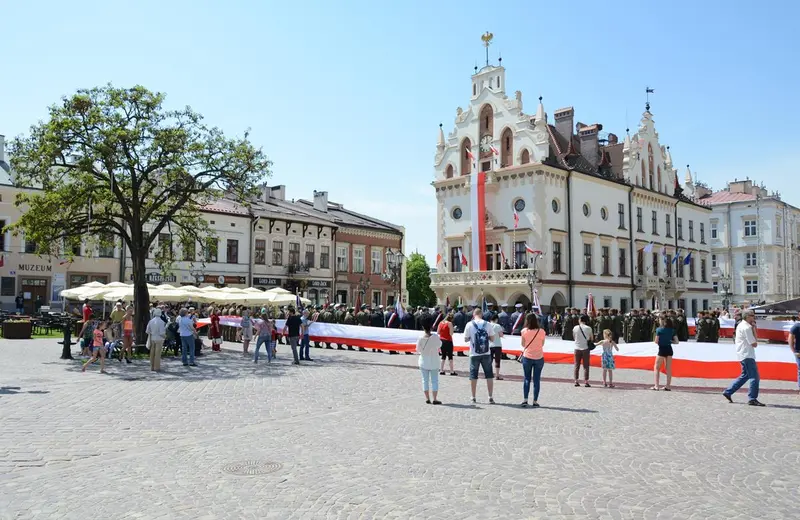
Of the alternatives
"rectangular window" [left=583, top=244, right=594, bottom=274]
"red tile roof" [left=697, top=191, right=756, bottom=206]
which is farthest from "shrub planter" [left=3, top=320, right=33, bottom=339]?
"red tile roof" [left=697, top=191, right=756, bottom=206]

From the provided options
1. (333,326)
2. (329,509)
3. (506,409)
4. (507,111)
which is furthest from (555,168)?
(329,509)

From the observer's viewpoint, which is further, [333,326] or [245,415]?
[333,326]

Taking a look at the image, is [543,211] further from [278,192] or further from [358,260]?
[278,192]

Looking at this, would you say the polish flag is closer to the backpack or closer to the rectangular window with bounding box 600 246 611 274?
the rectangular window with bounding box 600 246 611 274

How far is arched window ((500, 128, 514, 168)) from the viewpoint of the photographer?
43312mm

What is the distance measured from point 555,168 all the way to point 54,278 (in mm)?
33534

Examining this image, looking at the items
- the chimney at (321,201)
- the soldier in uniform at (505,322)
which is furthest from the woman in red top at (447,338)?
the chimney at (321,201)

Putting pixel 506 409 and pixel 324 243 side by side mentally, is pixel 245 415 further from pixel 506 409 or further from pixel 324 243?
pixel 324 243

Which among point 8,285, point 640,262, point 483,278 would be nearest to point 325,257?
point 483,278

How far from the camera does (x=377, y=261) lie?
198 ft

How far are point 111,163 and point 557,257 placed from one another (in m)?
29.0

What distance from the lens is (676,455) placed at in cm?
869

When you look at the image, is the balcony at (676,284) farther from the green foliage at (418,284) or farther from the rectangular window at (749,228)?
the green foliage at (418,284)

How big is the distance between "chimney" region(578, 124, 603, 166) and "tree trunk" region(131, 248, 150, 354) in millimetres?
34865
